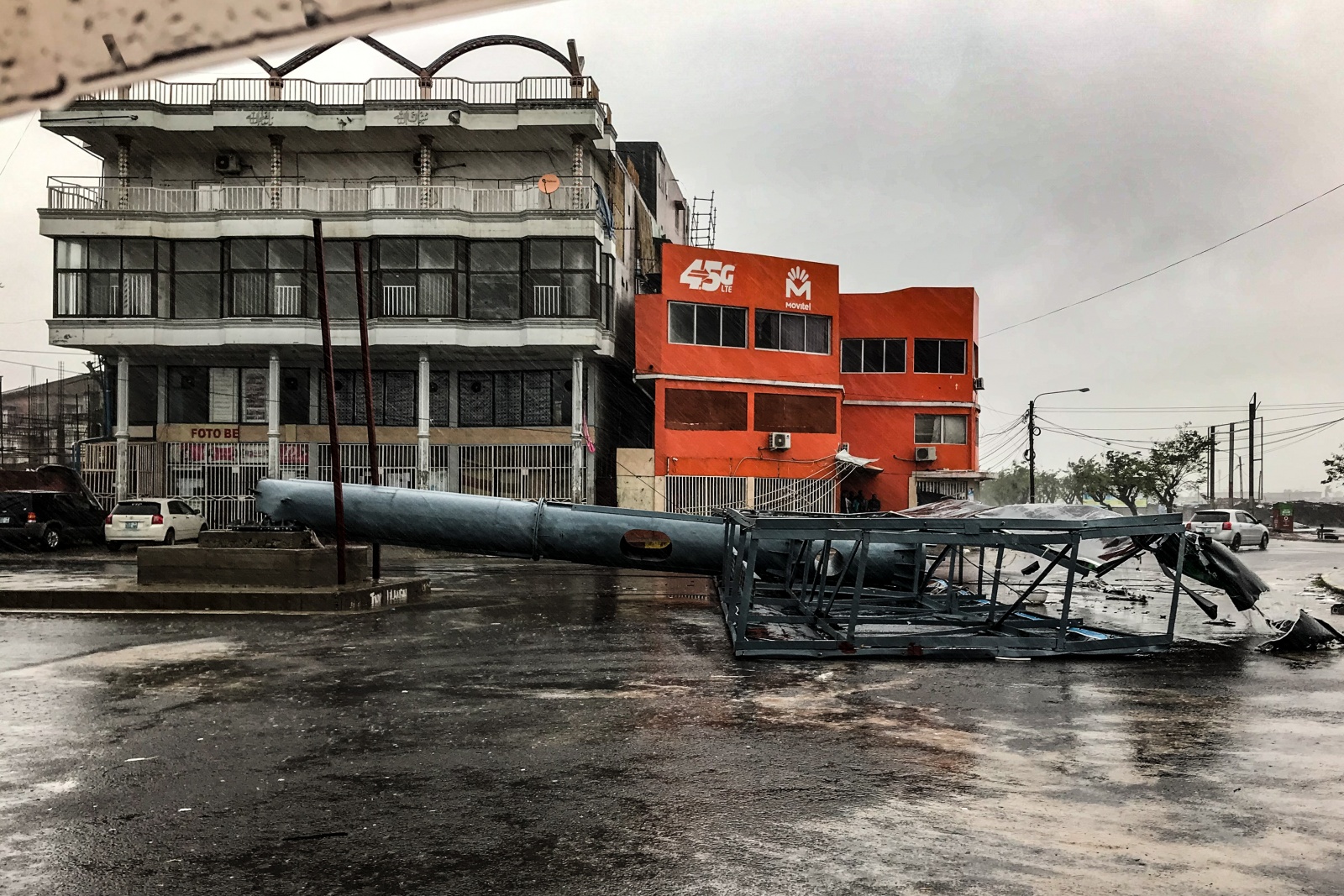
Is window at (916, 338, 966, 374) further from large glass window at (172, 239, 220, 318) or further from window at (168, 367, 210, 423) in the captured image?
window at (168, 367, 210, 423)

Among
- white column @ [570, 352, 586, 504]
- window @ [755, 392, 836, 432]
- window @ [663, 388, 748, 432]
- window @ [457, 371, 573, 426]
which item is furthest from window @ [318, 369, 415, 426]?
window @ [755, 392, 836, 432]

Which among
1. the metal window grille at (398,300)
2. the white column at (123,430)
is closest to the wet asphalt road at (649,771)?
the metal window grille at (398,300)

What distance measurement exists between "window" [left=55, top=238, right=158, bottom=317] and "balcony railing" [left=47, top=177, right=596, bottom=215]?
3.96ft

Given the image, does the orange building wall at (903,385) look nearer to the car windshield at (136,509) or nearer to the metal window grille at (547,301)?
the metal window grille at (547,301)

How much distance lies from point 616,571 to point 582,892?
20631 mm

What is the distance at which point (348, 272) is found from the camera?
115ft

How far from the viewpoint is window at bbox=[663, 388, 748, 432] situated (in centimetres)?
3669

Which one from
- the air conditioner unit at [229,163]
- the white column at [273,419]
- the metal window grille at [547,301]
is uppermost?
the air conditioner unit at [229,163]

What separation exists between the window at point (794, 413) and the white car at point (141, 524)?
63.0 ft

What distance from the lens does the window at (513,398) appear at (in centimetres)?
3678

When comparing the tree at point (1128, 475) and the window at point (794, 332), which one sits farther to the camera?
the tree at point (1128, 475)

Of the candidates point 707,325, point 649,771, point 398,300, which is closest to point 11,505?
point 398,300

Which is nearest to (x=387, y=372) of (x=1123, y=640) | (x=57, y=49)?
(x=1123, y=640)

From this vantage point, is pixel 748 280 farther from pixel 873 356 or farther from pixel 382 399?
pixel 382 399
